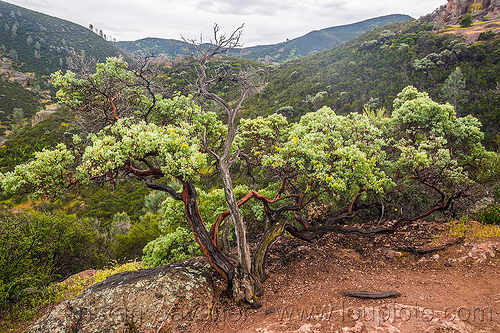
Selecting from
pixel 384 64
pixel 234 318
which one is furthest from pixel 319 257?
pixel 384 64

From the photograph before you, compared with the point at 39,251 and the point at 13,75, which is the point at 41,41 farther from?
the point at 39,251

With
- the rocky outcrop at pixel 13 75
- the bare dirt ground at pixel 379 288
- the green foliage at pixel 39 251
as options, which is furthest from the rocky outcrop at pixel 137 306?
the rocky outcrop at pixel 13 75

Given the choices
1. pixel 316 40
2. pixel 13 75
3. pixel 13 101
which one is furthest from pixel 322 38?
pixel 13 101

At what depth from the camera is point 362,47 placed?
51.3 metres

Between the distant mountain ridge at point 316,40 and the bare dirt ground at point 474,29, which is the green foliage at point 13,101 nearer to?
the bare dirt ground at point 474,29

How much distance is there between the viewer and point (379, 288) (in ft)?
17.5

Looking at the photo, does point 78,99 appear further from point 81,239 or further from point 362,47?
point 362,47

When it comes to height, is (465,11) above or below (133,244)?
above

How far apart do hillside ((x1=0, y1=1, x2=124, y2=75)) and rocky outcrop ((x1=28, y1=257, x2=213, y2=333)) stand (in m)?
89.0

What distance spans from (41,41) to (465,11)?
127863mm

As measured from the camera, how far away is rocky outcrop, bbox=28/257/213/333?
181 inches

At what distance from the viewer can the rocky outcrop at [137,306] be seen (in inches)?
181

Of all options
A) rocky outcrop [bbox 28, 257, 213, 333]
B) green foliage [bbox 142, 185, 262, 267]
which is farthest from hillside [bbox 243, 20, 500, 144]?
rocky outcrop [bbox 28, 257, 213, 333]

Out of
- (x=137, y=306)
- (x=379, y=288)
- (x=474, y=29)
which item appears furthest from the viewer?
(x=474, y=29)
